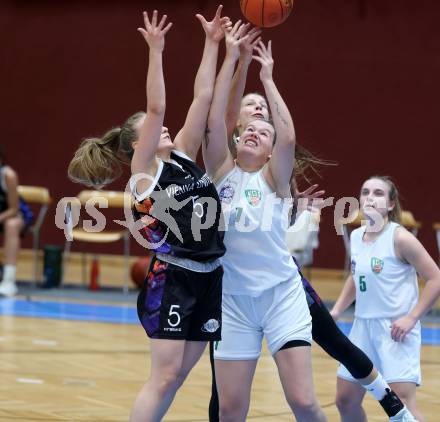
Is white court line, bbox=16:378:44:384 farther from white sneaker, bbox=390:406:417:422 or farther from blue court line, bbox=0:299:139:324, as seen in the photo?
blue court line, bbox=0:299:139:324

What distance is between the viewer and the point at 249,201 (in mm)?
4508

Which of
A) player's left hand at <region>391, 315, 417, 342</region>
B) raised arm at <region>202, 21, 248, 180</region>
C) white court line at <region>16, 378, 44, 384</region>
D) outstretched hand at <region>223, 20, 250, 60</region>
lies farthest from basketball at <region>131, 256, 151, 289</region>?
outstretched hand at <region>223, 20, 250, 60</region>

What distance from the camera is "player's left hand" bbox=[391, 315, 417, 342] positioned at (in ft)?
16.1

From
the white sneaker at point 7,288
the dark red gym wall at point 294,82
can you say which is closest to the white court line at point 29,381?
the white sneaker at point 7,288

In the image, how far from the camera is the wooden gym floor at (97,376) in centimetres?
579

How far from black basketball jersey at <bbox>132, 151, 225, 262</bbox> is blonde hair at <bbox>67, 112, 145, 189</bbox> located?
0.27 m

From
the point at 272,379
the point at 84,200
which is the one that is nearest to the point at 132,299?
the point at 84,200

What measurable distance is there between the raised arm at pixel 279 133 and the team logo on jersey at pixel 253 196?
93 mm

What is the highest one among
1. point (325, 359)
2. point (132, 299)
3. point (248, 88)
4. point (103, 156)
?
point (103, 156)

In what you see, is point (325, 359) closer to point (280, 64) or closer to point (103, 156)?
point (103, 156)

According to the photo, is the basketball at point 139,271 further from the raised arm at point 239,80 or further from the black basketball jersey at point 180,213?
the black basketball jersey at point 180,213

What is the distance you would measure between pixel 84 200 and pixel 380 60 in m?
4.07

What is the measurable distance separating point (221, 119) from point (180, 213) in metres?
0.48

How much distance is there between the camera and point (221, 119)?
4.42m
